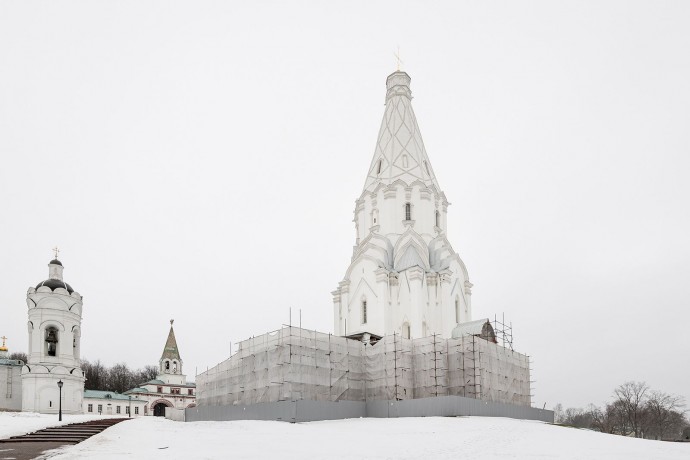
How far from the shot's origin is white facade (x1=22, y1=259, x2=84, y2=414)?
137 ft

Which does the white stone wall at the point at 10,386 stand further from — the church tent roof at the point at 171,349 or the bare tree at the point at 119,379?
the bare tree at the point at 119,379

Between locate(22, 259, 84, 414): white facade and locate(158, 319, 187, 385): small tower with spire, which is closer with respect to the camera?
locate(22, 259, 84, 414): white facade

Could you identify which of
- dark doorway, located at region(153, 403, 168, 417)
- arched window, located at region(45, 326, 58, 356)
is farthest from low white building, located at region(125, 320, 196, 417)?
arched window, located at region(45, 326, 58, 356)

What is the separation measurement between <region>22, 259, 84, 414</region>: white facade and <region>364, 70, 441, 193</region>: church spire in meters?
24.0

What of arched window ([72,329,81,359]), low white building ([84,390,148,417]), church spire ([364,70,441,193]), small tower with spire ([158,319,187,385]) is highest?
church spire ([364,70,441,193])

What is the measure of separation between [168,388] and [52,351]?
114ft

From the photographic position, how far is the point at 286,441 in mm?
18266

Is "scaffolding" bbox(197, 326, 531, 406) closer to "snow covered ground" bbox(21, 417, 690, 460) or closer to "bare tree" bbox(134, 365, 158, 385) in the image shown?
"snow covered ground" bbox(21, 417, 690, 460)

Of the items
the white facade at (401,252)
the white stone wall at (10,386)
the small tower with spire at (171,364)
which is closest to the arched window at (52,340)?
the white stone wall at (10,386)

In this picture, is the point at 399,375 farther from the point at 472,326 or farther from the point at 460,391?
the point at 472,326

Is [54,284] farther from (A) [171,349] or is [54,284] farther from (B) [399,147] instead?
(A) [171,349]

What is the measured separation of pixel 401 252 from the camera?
43875 mm

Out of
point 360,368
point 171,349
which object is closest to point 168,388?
point 171,349

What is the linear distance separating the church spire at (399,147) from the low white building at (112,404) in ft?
136
